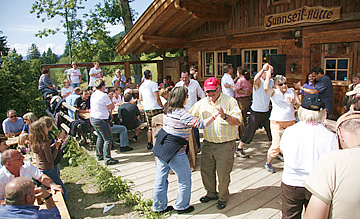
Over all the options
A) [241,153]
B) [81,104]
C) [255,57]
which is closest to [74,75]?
[81,104]

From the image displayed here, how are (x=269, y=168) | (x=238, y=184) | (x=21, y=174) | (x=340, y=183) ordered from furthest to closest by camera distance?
(x=269, y=168) → (x=238, y=184) → (x=21, y=174) → (x=340, y=183)

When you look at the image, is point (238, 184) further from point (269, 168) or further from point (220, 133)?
point (220, 133)

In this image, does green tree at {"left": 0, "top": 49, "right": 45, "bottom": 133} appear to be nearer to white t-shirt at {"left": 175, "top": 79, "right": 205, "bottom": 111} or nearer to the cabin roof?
the cabin roof

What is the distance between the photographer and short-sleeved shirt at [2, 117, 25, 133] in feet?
21.4

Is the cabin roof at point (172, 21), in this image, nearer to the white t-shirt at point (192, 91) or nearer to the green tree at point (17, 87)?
the white t-shirt at point (192, 91)

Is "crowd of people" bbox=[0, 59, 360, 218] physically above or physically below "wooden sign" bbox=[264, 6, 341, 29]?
below

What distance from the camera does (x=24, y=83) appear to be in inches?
628

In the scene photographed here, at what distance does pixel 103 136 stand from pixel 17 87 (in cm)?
1347

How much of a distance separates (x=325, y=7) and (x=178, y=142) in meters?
6.02

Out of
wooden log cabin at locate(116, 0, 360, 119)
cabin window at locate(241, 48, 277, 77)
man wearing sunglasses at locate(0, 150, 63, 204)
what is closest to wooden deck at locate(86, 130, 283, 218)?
man wearing sunglasses at locate(0, 150, 63, 204)

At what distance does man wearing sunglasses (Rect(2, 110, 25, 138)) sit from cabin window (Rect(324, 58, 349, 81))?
843 centimetres

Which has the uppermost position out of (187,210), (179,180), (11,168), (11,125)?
(11,168)

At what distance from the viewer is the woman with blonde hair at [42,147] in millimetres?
3656

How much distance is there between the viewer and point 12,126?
21.5 feet
